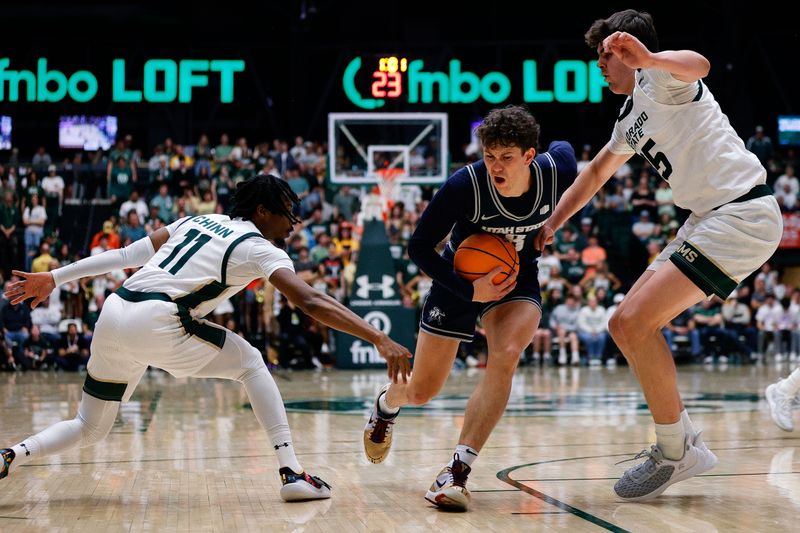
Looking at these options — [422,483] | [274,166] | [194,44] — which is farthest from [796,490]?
[194,44]

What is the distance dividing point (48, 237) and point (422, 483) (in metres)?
13.9

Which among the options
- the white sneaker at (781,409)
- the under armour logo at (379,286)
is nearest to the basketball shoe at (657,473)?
the white sneaker at (781,409)

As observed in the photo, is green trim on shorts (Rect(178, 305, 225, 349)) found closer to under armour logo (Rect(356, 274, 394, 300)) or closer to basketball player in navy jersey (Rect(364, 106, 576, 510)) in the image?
basketball player in navy jersey (Rect(364, 106, 576, 510))

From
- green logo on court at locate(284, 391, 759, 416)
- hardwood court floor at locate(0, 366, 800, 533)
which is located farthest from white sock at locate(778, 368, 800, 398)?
green logo on court at locate(284, 391, 759, 416)

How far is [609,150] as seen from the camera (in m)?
5.11

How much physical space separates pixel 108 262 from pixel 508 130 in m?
2.06

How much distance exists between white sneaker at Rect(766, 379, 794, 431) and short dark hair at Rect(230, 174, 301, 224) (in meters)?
3.60

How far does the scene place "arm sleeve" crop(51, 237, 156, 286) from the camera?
15.9 ft

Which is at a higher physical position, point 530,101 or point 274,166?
point 530,101

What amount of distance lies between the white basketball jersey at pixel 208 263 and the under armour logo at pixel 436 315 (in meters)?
0.92

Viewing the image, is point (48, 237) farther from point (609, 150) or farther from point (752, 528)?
point (752, 528)

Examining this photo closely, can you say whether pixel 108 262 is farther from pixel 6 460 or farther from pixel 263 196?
pixel 6 460

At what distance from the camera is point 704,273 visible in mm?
4453

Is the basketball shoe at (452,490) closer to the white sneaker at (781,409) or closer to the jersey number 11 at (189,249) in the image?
the jersey number 11 at (189,249)
